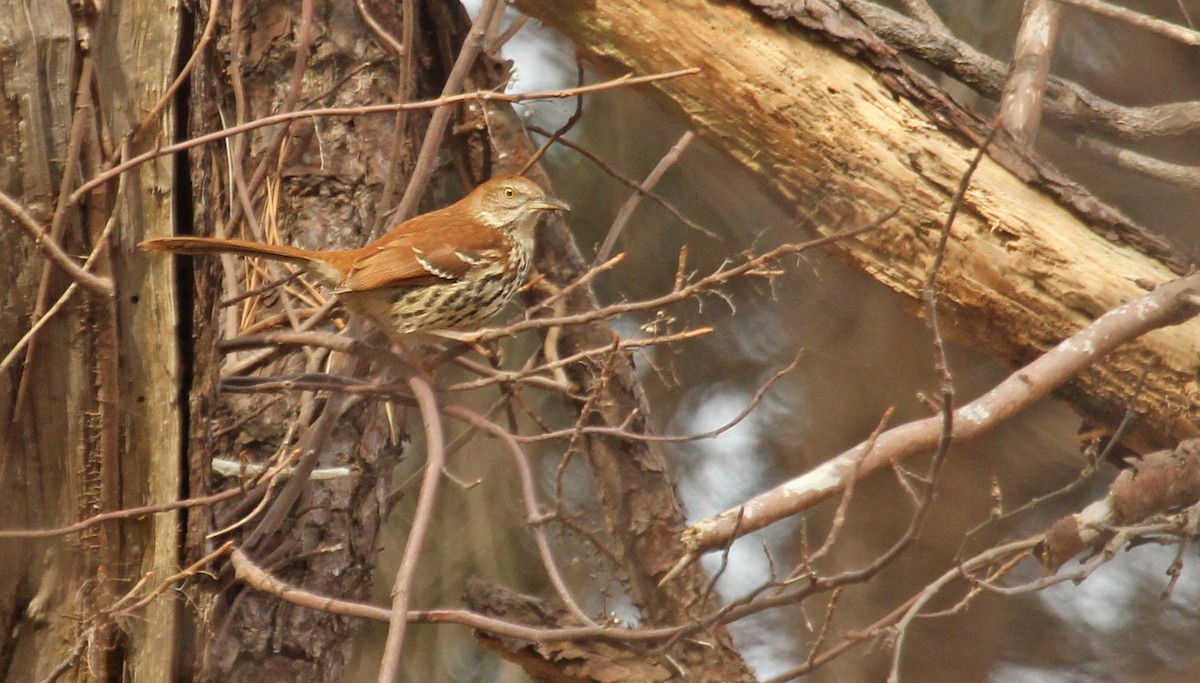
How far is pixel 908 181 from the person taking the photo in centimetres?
354

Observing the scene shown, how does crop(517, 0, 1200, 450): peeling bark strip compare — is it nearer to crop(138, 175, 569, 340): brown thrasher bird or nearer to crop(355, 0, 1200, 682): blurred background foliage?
crop(355, 0, 1200, 682): blurred background foliage

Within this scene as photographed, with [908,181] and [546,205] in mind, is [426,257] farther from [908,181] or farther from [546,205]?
[908,181]

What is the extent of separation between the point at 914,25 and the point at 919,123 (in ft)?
1.37

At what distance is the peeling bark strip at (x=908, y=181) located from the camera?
347cm

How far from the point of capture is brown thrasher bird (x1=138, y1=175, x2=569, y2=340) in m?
2.95

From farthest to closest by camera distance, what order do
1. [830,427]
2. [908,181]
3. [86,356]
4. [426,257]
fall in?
[830,427], [908,181], [426,257], [86,356]

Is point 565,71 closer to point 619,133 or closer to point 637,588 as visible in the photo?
point 619,133

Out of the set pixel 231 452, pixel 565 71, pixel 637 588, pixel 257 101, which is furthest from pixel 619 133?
pixel 231 452

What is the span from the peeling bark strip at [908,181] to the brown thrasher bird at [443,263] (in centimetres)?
66

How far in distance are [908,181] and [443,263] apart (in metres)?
1.51

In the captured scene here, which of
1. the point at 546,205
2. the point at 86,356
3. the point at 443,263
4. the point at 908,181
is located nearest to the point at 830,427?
the point at 908,181

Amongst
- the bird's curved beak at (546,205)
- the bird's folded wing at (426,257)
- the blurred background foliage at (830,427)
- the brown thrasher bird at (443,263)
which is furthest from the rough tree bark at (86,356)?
the blurred background foliage at (830,427)

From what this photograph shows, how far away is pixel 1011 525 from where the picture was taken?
15.8ft

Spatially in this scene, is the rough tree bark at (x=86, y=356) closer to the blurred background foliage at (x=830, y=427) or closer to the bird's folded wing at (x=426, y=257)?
the bird's folded wing at (x=426, y=257)
